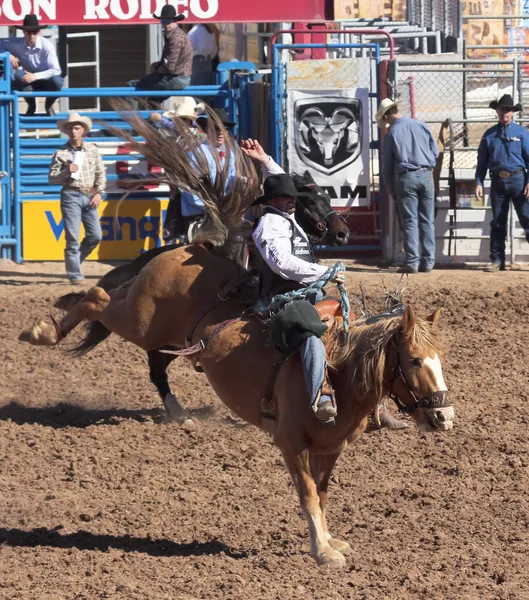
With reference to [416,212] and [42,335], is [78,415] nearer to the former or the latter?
[42,335]

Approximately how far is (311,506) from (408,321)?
Answer: 1.11 meters

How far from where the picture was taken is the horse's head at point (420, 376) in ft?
17.3

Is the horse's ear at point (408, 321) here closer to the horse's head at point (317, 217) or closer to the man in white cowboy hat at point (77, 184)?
the horse's head at point (317, 217)

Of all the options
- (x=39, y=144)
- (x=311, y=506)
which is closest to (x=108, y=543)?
(x=311, y=506)

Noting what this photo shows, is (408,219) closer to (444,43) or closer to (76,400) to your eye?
(76,400)

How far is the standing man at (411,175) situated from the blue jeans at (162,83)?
273 cm

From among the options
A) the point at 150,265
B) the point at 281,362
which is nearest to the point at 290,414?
the point at 281,362

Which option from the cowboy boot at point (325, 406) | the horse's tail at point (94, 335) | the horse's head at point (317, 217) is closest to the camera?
the cowboy boot at point (325, 406)

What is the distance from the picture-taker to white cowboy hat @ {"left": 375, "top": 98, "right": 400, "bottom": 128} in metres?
12.2

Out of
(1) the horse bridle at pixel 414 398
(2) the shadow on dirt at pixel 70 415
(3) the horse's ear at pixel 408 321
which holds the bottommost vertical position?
(2) the shadow on dirt at pixel 70 415

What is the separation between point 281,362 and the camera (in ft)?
19.9

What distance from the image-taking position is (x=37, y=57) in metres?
14.0

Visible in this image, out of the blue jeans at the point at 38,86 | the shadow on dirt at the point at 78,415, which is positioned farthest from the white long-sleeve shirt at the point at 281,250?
the blue jeans at the point at 38,86

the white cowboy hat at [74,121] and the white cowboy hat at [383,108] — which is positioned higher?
the white cowboy hat at [383,108]
